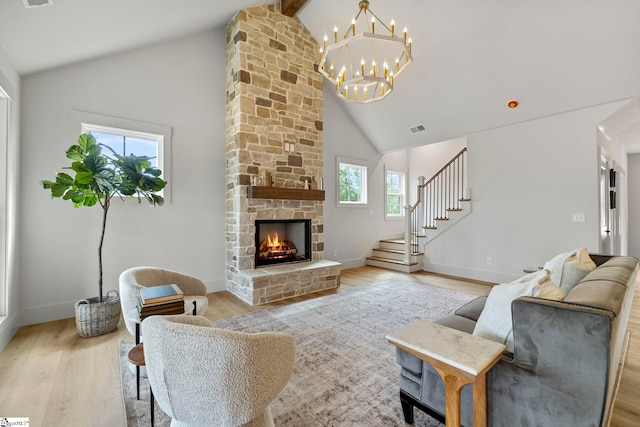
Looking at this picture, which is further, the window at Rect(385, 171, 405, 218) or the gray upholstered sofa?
the window at Rect(385, 171, 405, 218)

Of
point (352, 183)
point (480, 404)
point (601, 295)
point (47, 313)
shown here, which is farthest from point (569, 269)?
point (47, 313)

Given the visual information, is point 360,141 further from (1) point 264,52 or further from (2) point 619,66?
(2) point 619,66

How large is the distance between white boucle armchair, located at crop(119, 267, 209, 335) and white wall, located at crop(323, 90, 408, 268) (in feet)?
11.3

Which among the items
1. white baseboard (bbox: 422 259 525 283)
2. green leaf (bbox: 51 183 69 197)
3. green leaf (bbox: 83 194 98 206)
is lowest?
white baseboard (bbox: 422 259 525 283)

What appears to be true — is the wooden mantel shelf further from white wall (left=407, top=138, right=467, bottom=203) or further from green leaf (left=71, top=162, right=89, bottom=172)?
white wall (left=407, top=138, right=467, bottom=203)

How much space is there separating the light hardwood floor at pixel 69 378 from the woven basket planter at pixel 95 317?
0.08 m

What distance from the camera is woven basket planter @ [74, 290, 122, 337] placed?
285 cm

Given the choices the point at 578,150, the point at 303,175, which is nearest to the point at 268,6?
the point at 303,175

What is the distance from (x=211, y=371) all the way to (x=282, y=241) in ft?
12.8

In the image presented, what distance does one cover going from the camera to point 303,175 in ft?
16.2

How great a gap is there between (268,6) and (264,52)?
77 cm

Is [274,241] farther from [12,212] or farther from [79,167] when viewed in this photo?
[12,212]

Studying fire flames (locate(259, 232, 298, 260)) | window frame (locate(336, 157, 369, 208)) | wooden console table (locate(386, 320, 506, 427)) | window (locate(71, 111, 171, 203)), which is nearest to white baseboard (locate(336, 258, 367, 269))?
window frame (locate(336, 157, 369, 208))

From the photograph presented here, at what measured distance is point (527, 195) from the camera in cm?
467
